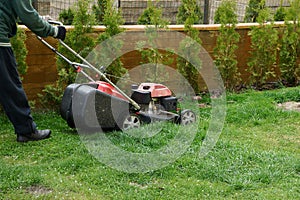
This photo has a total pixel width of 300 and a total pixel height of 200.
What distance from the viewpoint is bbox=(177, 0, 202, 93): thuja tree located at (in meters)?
8.03

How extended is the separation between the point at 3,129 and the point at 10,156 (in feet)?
3.30

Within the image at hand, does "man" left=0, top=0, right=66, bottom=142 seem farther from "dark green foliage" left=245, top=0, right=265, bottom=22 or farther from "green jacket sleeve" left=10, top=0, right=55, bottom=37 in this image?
"dark green foliage" left=245, top=0, right=265, bottom=22

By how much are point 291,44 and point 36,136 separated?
5.04 meters

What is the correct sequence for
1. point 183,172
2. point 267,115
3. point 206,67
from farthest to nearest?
point 206,67, point 267,115, point 183,172

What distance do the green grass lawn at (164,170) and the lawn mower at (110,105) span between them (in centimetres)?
20

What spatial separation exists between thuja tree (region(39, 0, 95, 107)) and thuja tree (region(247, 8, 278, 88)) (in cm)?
293

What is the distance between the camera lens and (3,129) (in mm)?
6375

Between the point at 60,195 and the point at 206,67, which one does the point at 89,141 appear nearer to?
the point at 60,195

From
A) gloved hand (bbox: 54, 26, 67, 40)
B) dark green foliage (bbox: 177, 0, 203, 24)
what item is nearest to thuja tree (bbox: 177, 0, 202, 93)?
dark green foliage (bbox: 177, 0, 203, 24)

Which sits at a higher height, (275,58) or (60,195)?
(275,58)

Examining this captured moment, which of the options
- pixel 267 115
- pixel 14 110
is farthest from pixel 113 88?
pixel 267 115

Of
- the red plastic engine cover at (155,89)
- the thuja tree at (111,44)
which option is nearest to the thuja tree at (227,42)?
the thuja tree at (111,44)

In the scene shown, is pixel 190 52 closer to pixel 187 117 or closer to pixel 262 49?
pixel 262 49

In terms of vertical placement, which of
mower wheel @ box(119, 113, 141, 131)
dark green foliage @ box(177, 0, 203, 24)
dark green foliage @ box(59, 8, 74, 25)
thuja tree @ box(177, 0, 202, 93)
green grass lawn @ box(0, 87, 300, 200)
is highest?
dark green foliage @ box(177, 0, 203, 24)
